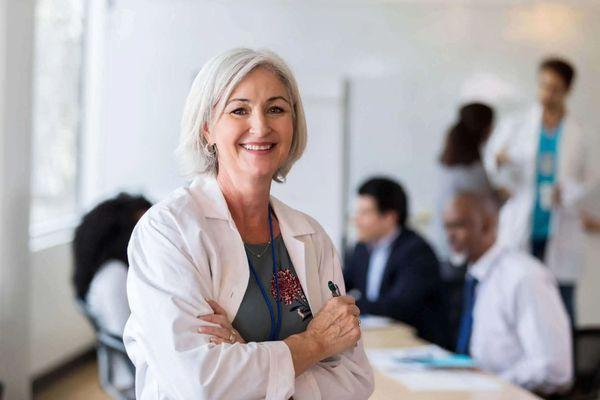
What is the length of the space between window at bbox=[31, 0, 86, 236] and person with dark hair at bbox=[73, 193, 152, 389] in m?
2.47

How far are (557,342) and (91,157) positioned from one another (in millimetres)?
4327

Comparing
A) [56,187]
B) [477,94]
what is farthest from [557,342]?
[56,187]

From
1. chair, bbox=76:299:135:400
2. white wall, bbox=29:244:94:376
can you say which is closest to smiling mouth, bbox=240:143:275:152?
chair, bbox=76:299:135:400

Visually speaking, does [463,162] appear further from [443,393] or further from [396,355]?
[443,393]

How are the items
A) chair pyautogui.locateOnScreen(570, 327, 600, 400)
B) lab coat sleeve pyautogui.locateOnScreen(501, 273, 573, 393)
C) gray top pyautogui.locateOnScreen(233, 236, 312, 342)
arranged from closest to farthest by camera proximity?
gray top pyautogui.locateOnScreen(233, 236, 312, 342) → lab coat sleeve pyautogui.locateOnScreen(501, 273, 573, 393) → chair pyautogui.locateOnScreen(570, 327, 600, 400)

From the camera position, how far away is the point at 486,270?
372cm

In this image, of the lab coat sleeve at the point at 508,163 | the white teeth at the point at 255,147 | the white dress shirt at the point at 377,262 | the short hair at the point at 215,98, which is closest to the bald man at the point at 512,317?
the white dress shirt at the point at 377,262

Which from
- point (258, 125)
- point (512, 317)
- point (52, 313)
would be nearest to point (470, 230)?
point (512, 317)

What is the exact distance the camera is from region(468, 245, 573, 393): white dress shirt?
3434 mm

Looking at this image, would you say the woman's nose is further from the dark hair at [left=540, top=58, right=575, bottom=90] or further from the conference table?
the dark hair at [left=540, top=58, right=575, bottom=90]

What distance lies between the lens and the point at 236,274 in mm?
1596

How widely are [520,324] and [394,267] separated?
1.03m

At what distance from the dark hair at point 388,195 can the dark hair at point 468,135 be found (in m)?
0.95

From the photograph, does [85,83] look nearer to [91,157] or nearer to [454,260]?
[91,157]
